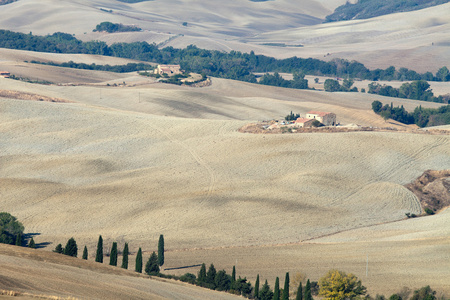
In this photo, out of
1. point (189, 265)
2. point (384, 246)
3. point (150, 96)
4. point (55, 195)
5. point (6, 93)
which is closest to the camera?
point (189, 265)

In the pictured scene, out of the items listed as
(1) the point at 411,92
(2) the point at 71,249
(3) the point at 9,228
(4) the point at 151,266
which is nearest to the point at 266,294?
(4) the point at 151,266

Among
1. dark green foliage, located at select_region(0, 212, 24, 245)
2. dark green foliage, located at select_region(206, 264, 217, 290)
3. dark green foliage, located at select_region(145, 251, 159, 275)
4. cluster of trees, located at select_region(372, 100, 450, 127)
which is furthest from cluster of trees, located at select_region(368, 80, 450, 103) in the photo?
dark green foliage, located at select_region(206, 264, 217, 290)

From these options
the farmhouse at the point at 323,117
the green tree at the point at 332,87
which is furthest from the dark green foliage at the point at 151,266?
the green tree at the point at 332,87

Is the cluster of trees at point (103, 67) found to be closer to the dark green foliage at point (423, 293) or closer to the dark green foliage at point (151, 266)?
the dark green foliage at point (151, 266)

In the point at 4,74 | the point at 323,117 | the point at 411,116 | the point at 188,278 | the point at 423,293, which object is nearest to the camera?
the point at 423,293

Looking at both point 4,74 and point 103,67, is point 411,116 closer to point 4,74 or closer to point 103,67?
point 4,74

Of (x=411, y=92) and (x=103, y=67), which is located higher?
(x=103, y=67)

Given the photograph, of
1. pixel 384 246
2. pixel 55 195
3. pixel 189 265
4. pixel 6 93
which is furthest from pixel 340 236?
pixel 6 93

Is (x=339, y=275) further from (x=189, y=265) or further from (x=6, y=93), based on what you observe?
(x=6, y=93)
